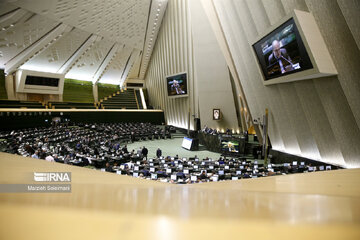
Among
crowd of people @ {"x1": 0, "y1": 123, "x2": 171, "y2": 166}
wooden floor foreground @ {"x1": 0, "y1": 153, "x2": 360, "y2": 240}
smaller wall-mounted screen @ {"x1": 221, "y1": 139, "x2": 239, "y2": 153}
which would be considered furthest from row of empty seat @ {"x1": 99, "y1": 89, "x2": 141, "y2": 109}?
wooden floor foreground @ {"x1": 0, "y1": 153, "x2": 360, "y2": 240}

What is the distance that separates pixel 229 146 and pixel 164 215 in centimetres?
1604

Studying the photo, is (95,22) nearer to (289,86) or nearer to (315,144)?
(289,86)

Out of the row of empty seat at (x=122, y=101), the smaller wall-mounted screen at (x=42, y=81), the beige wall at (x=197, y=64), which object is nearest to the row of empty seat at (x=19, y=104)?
the smaller wall-mounted screen at (x=42, y=81)

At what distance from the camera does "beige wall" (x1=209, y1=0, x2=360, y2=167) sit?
712cm

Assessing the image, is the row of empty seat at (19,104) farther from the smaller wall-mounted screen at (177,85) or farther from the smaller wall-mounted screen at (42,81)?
the smaller wall-mounted screen at (177,85)

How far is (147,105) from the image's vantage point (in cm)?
3709

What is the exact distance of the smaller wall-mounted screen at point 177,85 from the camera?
25.0 m

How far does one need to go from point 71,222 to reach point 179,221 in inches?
15.8

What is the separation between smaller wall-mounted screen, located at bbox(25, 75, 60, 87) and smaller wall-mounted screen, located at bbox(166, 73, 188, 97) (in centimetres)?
1229

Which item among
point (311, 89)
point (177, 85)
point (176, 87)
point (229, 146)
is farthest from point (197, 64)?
point (311, 89)

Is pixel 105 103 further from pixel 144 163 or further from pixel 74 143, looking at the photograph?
pixel 144 163

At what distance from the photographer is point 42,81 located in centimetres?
2534

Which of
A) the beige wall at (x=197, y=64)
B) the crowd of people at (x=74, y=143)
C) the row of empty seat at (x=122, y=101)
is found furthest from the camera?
the row of empty seat at (x=122, y=101)

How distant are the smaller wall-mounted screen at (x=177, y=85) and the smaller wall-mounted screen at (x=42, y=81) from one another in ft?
40.3
